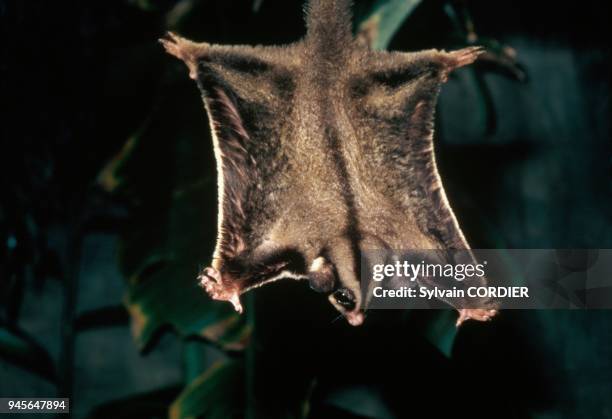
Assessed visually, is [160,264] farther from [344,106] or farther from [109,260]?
[344,106]

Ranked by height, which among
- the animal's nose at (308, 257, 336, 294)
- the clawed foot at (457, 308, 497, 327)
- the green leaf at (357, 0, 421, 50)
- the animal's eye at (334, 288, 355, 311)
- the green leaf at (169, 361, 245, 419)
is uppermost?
the green leaf at (357, 0, 421, 50)

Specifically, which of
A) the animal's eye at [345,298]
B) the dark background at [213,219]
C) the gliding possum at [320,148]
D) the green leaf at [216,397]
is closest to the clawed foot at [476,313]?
the gliding possum at [320,148]

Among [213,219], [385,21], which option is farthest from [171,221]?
[385,21]

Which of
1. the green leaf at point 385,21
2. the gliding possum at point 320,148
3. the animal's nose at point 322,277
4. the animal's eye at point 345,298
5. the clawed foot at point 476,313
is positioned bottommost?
the clawed foot at point 476,313

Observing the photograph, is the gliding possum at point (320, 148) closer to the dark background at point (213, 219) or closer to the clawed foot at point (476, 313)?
the clawed foot at point (476, 313)

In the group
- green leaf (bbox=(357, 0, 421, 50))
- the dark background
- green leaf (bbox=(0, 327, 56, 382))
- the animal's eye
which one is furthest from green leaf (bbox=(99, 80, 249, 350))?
the animal's eye

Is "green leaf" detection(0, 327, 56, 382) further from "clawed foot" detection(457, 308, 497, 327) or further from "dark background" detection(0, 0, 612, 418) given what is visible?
"clawed foot" detection(457, 308, 497, 327)
